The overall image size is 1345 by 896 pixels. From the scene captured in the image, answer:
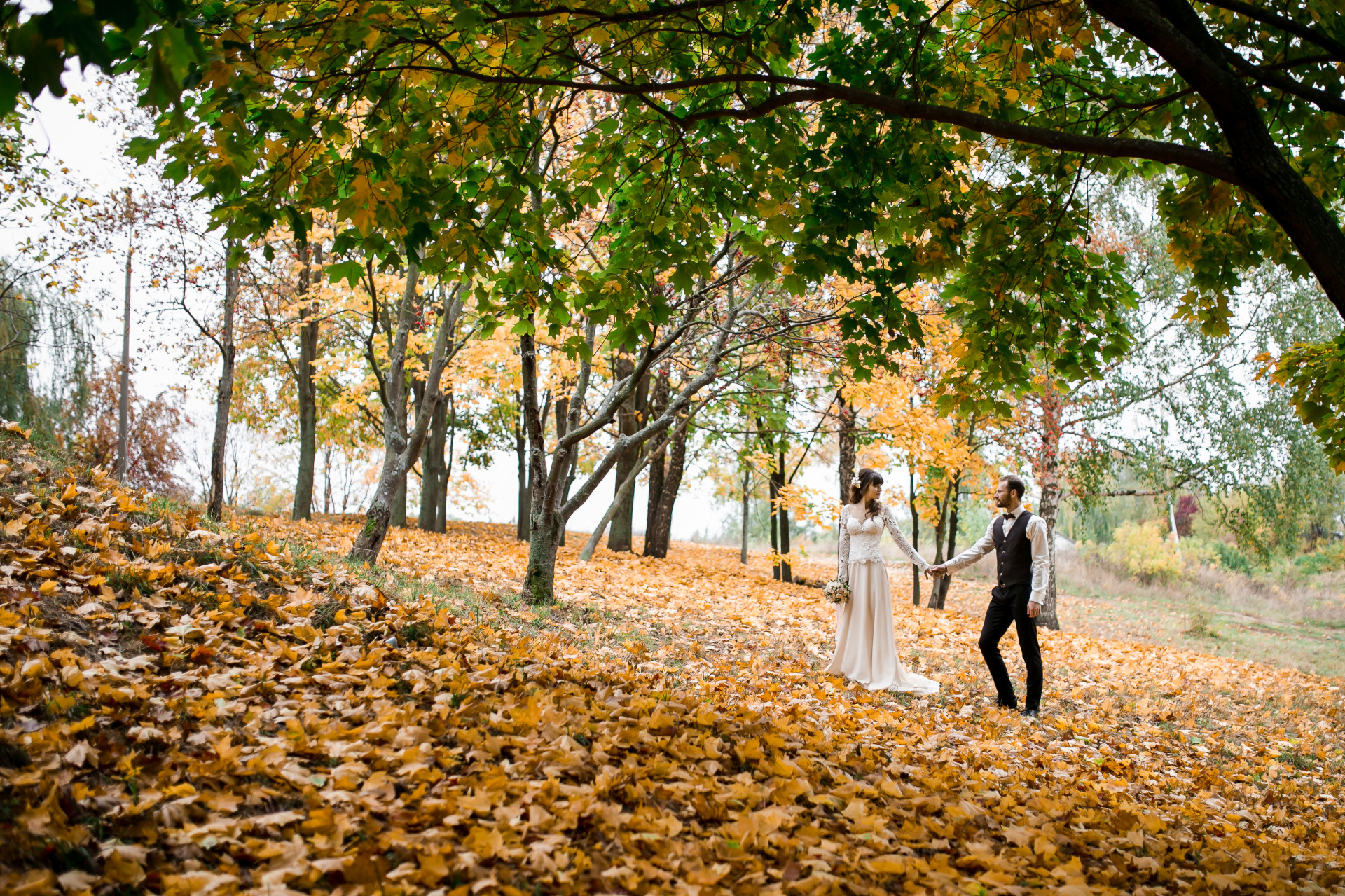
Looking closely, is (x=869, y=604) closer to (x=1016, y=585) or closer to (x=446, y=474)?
(x=1016, y=585)

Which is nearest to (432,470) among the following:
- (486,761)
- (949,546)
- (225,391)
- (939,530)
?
(225,391)

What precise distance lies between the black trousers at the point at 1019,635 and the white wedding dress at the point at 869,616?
611 mm

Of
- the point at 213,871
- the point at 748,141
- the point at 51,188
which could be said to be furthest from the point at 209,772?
the point at 51,188

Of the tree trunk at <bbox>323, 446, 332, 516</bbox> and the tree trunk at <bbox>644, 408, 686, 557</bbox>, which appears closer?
the tree trunk at <bbox>644, 408, 686, 557</bbox>

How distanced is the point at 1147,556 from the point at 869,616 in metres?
23.5

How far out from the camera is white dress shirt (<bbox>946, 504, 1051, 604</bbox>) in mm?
5938

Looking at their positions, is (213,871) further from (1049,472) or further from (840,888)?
(1049,472)

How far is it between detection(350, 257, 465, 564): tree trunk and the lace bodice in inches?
205

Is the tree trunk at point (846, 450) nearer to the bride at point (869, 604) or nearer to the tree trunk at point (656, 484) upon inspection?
the tree trunk at point (656, 484)

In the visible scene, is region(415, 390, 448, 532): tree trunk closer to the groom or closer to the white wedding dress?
the white wedding dress

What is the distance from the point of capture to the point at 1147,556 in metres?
25.0

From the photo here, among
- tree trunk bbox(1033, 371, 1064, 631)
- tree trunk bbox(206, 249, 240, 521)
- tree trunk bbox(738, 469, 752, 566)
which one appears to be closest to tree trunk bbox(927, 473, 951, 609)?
tree trunk bbox(1033, 371, 1064, 631)

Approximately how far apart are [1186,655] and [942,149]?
1092 cm

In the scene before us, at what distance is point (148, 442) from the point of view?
21.3m
